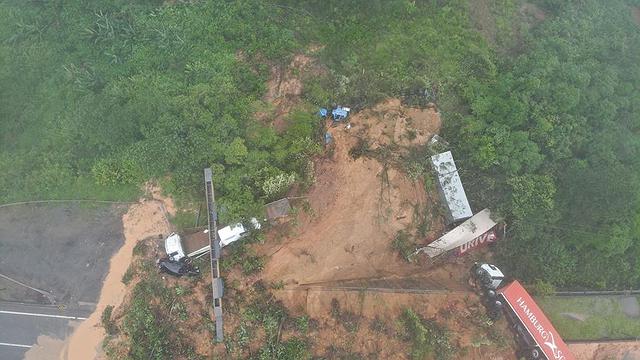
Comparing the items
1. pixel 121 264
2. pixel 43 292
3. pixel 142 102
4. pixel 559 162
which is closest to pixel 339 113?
pixel 142 102

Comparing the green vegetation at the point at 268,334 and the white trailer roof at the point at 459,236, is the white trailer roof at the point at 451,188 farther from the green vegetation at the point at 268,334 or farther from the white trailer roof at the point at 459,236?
the green vegetation at the point at 268,334

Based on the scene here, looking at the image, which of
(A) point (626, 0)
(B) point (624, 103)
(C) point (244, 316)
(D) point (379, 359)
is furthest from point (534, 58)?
(C) point (244, 316)

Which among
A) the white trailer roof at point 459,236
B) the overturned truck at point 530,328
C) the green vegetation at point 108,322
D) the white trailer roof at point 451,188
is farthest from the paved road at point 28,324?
the overturned truck at point 530,328

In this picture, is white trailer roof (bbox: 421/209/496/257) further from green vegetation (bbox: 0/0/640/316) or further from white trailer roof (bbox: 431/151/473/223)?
green vegetation (bbox: 0/0/640/316)

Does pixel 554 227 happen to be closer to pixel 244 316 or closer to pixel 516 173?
pixel 516 173

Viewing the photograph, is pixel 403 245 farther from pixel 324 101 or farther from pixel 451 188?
pixel 324 101
